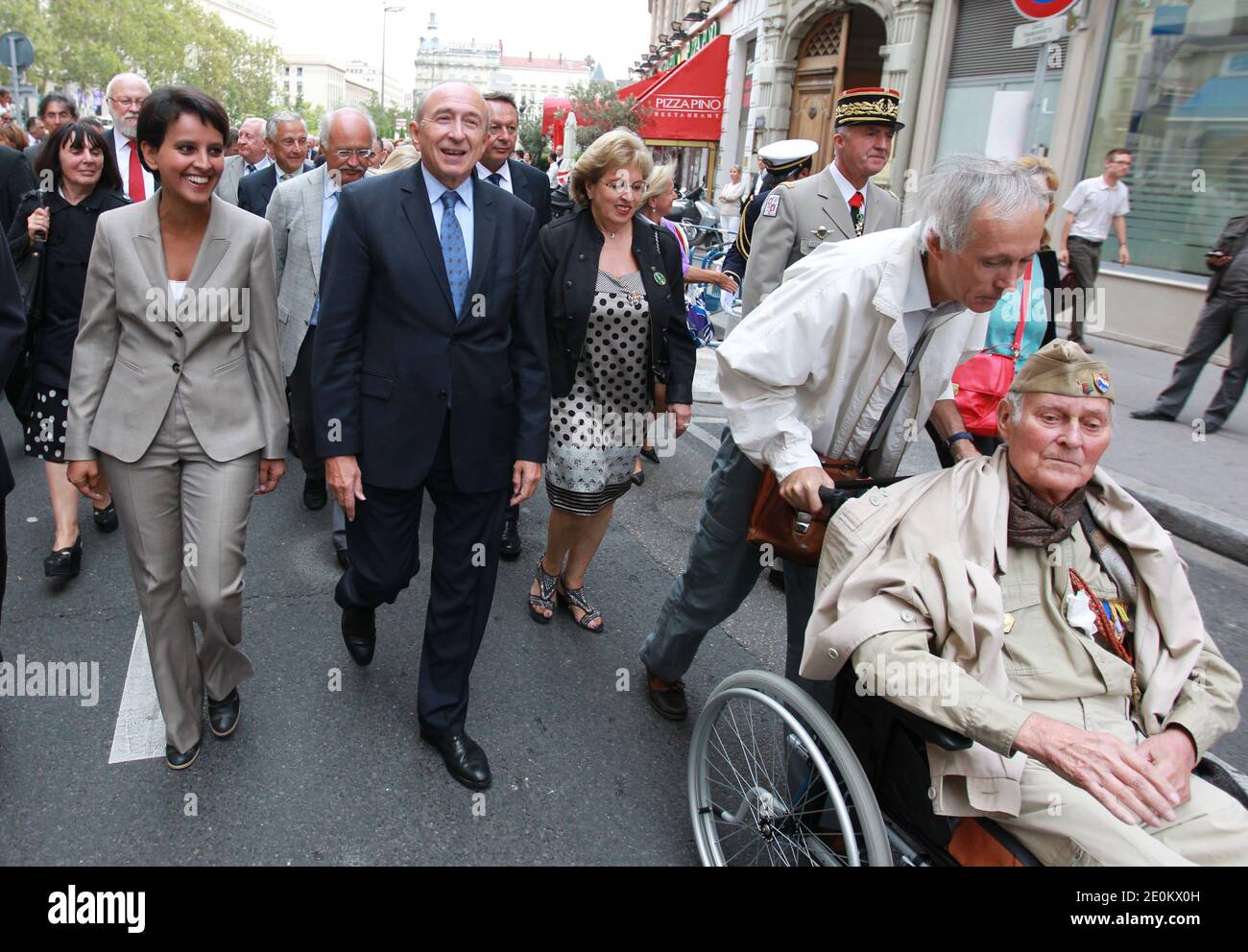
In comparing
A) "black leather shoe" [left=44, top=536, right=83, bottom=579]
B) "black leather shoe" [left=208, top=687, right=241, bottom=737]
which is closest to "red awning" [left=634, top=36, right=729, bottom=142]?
"black leather shoe" [left=44, top=536, right=83, bottom=579]

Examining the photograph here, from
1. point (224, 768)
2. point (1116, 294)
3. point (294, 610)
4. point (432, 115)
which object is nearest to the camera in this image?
point (432, 115)

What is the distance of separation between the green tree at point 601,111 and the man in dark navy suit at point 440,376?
18296 mm

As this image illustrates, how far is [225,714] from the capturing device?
304 centimetres

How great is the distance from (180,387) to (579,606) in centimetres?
195

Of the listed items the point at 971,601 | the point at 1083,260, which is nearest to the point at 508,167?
the point at 971,601

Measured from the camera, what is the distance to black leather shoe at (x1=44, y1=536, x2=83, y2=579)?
4.09m

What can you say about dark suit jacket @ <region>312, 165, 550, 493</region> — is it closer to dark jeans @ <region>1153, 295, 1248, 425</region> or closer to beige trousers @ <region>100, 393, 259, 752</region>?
beige trousers @ <region>100, 393, 259, 752</region>

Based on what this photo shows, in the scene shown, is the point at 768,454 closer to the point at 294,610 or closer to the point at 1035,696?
the point at 1035,696

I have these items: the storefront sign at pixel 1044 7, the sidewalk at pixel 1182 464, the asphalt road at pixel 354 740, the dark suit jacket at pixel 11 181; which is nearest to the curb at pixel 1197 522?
the sidewalk at pixel 1182 464

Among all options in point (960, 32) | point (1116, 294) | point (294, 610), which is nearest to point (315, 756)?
point (294, 610)

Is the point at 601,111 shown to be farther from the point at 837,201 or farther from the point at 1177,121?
the point at 837,201

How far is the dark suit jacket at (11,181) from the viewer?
4.68m
